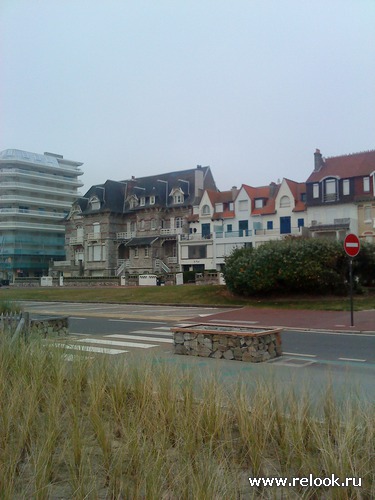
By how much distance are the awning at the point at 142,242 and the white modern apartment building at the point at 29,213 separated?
29.9 m

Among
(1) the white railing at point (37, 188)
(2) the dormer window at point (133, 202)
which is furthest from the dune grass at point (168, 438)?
(1) the white railing at point (37, 188)

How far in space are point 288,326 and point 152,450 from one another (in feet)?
46.3

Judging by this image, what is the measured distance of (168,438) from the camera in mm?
4230

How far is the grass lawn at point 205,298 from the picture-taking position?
23750mm

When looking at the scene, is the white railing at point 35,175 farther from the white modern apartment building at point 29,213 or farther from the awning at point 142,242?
the awning at point 142,242

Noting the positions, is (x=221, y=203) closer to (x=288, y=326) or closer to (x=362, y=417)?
(x=288, y=326)

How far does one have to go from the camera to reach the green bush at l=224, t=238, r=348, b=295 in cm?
2517

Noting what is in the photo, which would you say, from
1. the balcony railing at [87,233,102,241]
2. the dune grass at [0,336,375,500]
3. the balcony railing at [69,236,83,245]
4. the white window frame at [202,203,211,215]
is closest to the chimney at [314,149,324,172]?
the white window frame at [202,203,211,215]

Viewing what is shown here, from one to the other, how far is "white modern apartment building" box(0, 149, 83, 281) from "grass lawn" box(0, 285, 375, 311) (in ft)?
162

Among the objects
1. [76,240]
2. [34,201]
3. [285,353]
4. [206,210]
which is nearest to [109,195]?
[76,240]

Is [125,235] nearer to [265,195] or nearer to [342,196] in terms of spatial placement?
[265,195]

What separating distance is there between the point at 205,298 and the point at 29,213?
229 ft

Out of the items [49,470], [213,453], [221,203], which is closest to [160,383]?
[213,453]

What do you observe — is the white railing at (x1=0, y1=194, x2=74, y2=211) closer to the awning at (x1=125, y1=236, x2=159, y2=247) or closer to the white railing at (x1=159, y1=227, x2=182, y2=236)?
the awning at (x1=125, y1=236, x2=159, y2=247)
